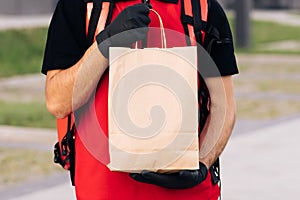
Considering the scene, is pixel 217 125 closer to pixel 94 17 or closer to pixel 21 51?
pixel 94 17

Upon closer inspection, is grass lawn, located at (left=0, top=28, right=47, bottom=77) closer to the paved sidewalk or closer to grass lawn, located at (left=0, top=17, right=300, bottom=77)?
grass lawn, located at (left=0, top=17, right=300, bottom=77)

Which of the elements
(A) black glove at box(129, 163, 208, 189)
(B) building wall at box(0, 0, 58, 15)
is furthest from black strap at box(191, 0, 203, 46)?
(B) building wall at box(0, 0, 58, 15)

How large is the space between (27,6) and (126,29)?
31.1m

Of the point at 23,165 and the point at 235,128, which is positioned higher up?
the point at 23,165

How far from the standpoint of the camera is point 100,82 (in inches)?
96.5

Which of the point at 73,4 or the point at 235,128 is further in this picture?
the point at 235,128

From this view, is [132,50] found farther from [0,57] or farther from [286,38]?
[286,38]

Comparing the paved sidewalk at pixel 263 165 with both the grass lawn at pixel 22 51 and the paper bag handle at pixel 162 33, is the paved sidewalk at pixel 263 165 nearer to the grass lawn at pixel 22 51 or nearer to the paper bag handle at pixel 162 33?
the paper bag handle at pixel 162 33

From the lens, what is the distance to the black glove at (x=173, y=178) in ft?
7.66

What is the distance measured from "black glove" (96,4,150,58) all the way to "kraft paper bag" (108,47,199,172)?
61 millimetres

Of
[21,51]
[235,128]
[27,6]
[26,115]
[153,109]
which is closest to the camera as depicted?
[153,109]

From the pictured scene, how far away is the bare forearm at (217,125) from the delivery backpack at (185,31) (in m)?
0.02

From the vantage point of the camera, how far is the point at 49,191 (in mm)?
7215

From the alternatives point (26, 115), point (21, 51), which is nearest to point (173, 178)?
point (26, 115)
